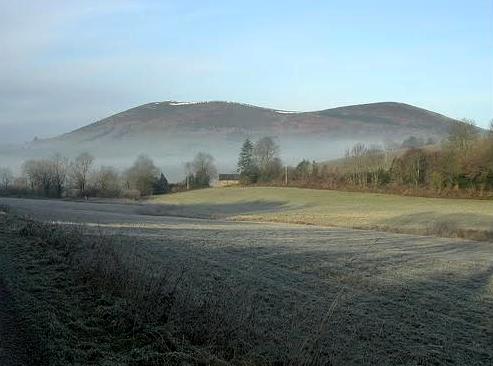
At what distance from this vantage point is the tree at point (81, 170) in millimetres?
127631

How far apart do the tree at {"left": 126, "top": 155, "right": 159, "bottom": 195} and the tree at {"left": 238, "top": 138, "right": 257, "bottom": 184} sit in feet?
66.3

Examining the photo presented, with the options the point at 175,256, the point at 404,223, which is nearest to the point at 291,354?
the point at 175,256

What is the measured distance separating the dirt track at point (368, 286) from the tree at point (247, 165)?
308 feet

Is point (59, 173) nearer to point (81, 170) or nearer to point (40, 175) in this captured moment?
point (40, 175)

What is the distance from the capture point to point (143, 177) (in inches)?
5138

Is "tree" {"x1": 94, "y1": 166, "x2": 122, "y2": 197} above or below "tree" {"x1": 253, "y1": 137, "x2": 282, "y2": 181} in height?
below

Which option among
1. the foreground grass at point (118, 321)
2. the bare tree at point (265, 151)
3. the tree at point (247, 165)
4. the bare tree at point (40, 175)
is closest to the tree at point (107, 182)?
the bare tree at point (40, 175)

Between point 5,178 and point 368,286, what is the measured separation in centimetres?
13904

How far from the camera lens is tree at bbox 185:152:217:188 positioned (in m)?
141

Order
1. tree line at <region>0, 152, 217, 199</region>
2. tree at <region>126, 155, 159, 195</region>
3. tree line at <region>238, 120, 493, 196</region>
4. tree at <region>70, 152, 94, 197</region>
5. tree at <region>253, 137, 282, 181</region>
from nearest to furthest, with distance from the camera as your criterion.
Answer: tree line at <region>238, 120, 493, 196</region>, tree line at <region>0, 152, 217, 199</region>, tree at <region>70, 152, 94, 197</region>, tree at <region>126, 155, 159, 195</region>, tree at <region>253, 137, 282, 181</region>

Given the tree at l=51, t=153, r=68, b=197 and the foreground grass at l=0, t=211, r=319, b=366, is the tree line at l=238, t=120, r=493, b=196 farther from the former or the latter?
the foreground grass at l=0, t=211, r=319, b=366

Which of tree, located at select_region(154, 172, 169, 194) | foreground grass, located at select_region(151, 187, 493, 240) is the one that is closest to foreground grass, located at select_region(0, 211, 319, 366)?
foreground grass, located at select_region(151, 187, 493, 240)

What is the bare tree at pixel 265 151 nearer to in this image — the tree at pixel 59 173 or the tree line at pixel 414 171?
the tree line at pixel 414 171

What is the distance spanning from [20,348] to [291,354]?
4118 mm
